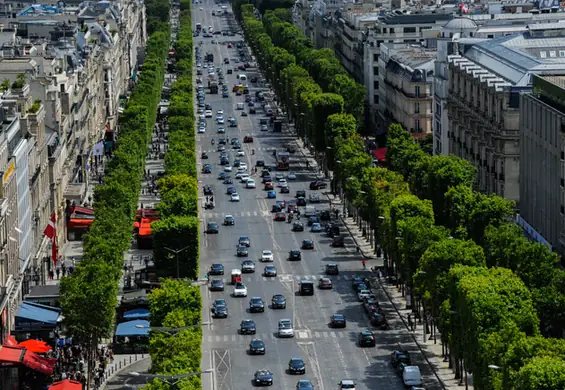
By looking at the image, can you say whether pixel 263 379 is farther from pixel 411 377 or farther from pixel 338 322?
pixel 338 322

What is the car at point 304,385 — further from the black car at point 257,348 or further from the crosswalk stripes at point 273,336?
the crosswalk stripes at point 273,336

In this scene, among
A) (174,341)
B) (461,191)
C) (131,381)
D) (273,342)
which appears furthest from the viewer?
(461,191)

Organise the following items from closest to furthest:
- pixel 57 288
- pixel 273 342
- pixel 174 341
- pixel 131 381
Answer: pixel 174 341, pixel 131 381, pixel 273 342, pixel 57 288

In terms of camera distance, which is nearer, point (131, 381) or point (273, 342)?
point (131, 381)

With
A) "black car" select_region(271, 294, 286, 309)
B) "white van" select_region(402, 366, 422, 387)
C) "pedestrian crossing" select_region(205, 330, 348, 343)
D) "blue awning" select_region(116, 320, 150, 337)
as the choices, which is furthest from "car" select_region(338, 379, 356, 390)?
"black car" select_region(271, 294, 286, 309)

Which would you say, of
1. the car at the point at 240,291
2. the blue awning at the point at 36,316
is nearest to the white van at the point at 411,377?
the blue awning at the point at 36,316

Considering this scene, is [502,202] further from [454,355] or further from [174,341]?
[174,341]

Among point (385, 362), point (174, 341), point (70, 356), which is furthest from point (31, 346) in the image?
point (385, 362)
